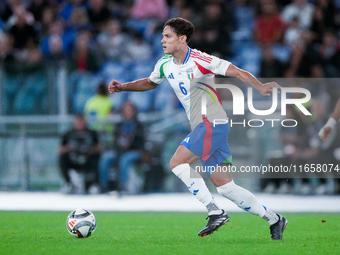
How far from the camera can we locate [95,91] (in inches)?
496

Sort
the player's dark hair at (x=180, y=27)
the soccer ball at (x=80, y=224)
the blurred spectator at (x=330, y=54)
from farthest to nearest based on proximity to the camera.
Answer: the blurred spectator at (x=330, y=54) < the player's dark hair at (x=180, y=27) < the soccer ball at (x=80, y=224)

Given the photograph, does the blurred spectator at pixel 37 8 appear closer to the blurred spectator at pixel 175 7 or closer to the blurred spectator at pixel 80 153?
the blurred spectator at pixel 175 7

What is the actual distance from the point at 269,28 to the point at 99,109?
4512mm

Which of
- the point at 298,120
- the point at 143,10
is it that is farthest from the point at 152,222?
the point at 143,10

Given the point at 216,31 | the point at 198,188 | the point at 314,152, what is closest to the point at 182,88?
the point at 198,188

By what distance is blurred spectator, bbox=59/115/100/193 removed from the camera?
11773 millimetres

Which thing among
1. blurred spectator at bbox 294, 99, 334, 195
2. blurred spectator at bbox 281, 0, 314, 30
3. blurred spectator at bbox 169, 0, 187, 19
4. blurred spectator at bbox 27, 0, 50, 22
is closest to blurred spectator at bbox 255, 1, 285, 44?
blurred spectator at bbox 281, 0, 314, 30

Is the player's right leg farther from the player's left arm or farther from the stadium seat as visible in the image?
the stadium seat

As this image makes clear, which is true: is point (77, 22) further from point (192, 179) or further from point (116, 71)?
point (192, 179)

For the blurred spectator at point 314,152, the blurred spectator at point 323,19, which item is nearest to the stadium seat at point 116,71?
the blurred spectator at point 314,152

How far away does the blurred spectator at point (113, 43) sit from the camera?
13531 mm

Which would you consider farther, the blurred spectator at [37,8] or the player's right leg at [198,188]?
the blurred spectator at [37,8]

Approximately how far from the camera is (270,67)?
12492 mm

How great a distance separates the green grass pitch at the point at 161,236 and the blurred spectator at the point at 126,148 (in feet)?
8.20
